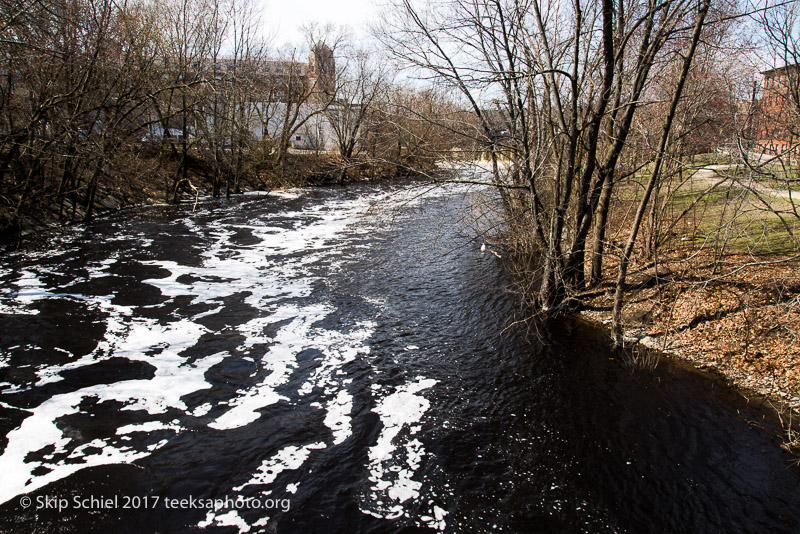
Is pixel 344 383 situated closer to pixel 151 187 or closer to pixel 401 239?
pixel 401 239

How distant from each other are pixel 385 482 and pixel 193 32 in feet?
77.4

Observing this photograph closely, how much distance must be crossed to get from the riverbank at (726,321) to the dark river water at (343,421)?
21.9 inches

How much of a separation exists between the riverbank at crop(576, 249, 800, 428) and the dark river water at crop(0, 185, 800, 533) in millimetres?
555

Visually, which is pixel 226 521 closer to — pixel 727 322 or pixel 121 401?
pixel 121 401

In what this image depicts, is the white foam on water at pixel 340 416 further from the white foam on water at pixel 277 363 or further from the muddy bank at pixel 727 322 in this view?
the muddy bank at pixel 727 322

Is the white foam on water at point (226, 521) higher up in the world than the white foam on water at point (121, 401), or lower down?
lower down

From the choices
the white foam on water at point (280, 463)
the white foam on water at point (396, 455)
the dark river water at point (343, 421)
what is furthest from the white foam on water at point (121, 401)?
the white foam on water at point (396, 455)

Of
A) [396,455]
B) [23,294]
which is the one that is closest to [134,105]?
[23,294]

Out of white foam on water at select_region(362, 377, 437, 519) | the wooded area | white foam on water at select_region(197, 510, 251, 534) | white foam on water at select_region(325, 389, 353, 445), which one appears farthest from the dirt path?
white foam on water at select_region(197, 510, 251, 534)

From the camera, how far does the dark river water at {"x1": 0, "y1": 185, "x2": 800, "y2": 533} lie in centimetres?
420

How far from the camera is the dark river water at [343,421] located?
13.8ft

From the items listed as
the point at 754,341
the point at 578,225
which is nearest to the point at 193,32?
the point at 578,225

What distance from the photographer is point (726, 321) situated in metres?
7.30

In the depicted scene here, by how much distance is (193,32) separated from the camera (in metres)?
21.4
